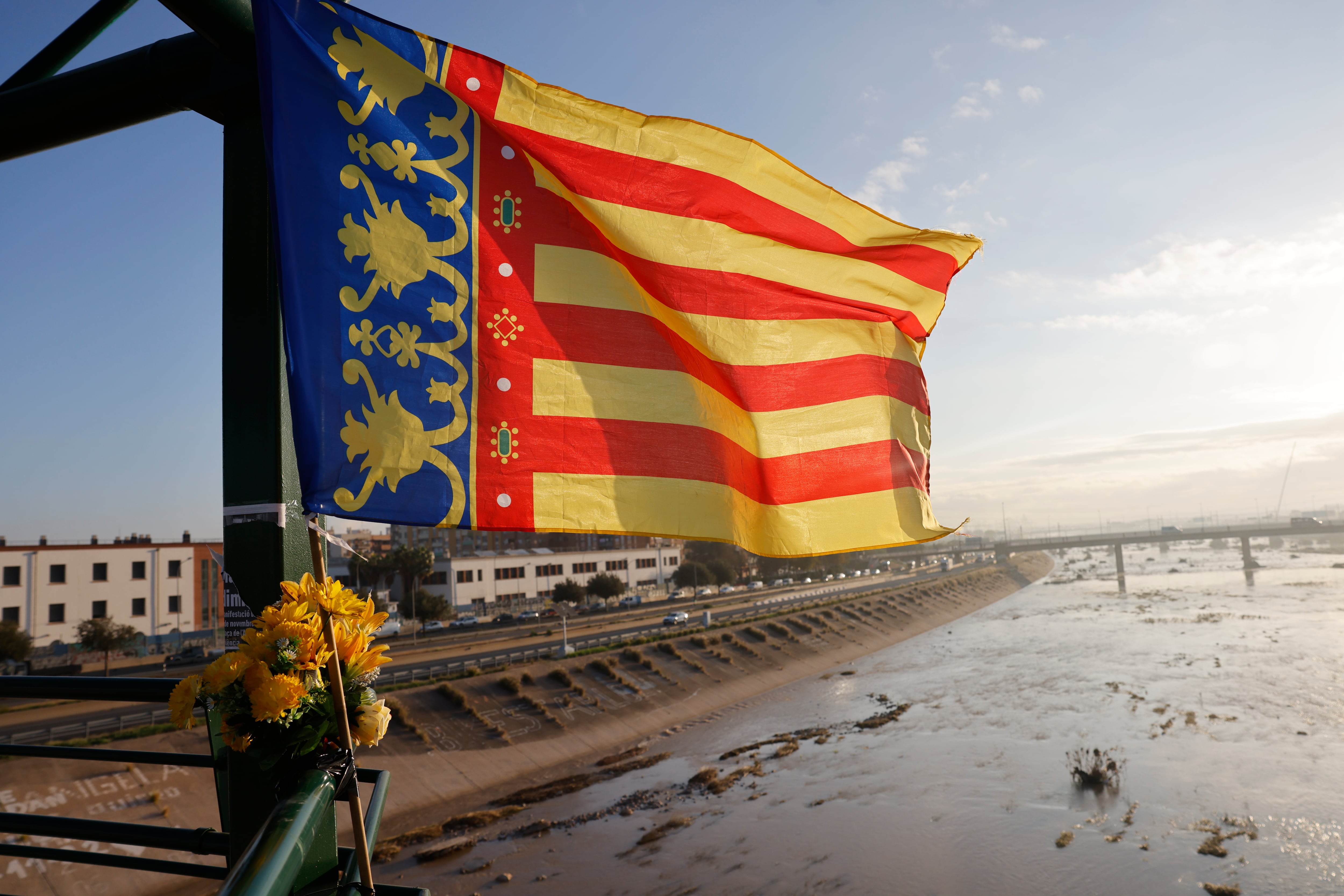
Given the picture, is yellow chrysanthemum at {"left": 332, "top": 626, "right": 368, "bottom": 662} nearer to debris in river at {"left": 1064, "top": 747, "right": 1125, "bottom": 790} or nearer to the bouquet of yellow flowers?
the bouquet of yellow flowers

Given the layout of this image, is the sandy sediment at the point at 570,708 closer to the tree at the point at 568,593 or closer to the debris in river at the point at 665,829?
the debris in river at the point at 665,829

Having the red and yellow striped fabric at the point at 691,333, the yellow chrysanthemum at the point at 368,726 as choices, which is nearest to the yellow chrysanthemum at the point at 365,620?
the yellow chrysanthemum at the point at 368,726

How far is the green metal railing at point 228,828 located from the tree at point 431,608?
49329mm

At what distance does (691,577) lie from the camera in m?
75.1

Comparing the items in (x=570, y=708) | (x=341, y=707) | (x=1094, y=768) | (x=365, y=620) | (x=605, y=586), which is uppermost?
(x=365, y=620)

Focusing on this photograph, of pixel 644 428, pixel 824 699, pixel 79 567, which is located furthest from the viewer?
pixel 79 567

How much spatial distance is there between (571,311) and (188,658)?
44.4m

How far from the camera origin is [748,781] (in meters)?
25.4

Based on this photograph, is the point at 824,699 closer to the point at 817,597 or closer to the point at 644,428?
the point at 817,597

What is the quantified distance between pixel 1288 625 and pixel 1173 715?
34.6 metres

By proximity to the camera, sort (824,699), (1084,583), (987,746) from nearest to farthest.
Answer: (987,746), (824,699), (1084,583)

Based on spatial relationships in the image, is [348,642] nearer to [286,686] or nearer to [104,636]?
[286,686]

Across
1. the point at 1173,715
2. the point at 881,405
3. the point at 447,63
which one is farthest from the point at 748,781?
the point at 447,63

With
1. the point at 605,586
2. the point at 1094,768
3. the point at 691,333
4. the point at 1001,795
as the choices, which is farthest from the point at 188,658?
the point at 691,333
